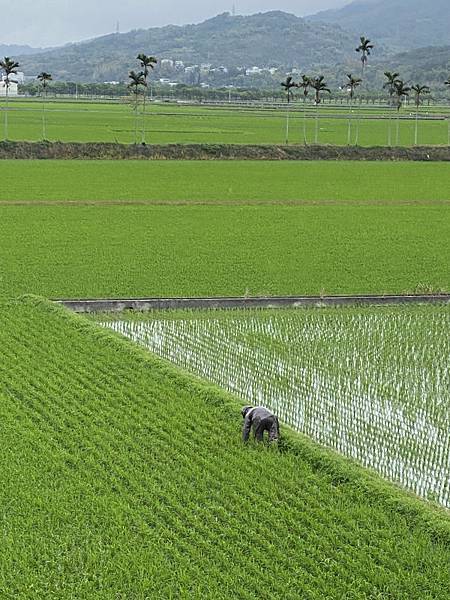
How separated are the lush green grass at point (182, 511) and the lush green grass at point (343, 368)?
0.69 m

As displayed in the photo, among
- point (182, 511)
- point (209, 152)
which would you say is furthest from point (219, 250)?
point (209, 152)

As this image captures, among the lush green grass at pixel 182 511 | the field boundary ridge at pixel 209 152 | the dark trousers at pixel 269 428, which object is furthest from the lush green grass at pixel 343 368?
the field boundary ridge at pixel 209 152

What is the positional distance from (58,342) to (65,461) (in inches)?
145

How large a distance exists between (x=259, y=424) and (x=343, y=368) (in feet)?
9.89

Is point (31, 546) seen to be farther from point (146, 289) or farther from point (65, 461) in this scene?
point (146, 289)

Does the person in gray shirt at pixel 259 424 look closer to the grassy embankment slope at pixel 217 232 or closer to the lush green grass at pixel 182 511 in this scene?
the lush green grass at pixel 182 511

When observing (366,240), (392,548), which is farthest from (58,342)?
(366,240)

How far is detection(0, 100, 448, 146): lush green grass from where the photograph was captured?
44.0 meters

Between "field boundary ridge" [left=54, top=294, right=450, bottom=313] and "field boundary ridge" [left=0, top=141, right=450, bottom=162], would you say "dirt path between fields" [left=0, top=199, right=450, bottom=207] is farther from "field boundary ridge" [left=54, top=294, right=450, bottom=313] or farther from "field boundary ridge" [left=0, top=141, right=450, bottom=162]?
"field boundary ridge" [left=0, top=141, right=450, bottom=162]

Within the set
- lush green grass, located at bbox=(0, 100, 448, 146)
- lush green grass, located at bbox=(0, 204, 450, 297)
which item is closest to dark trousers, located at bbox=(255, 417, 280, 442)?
lush green grass, located at bbox=(0, 204, 450, 297)

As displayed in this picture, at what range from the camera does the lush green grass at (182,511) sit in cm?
621

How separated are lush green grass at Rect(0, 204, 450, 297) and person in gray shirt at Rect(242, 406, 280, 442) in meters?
5.97

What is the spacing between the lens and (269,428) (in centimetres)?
852

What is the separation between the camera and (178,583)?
617 centimetres
